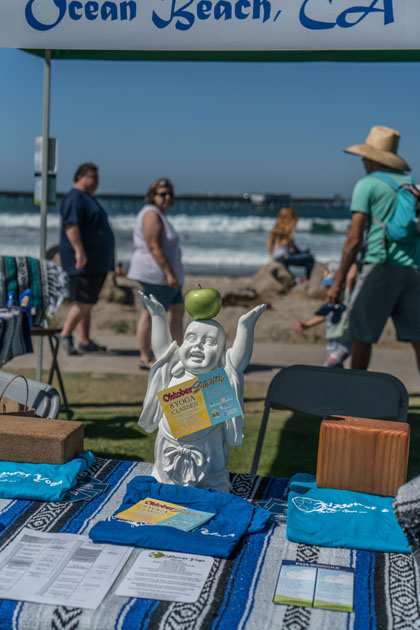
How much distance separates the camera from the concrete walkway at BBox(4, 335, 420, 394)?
6387 mm

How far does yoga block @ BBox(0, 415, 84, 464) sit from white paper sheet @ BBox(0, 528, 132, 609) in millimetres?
425

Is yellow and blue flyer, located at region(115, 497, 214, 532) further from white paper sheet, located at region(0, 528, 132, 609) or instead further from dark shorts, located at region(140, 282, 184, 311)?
dark shorts, located at region(140, 282, 184, 311)

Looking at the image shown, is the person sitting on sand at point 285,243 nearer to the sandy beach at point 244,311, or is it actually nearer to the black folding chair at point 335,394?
the sandy beach at point 244,311

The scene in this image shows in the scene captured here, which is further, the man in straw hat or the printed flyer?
the man in straw hat

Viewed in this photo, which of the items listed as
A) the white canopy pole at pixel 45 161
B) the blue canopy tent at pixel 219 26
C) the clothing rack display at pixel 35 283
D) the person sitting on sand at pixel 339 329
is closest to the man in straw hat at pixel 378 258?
the person sitting on sand at pixel 339 329

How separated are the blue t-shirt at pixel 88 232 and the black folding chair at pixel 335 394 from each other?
11.7 feet

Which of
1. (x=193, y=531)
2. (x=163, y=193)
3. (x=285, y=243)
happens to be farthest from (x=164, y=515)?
(x=285, y=243)

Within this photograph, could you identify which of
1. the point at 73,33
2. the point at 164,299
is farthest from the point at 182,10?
the point at 164,299

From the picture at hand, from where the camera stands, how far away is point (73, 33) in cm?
354

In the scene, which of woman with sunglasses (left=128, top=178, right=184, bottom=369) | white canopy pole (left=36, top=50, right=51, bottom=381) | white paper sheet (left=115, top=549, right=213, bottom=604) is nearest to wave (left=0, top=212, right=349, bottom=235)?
woman with sunglasses (left=128, top=178, right=184, bottom=369)

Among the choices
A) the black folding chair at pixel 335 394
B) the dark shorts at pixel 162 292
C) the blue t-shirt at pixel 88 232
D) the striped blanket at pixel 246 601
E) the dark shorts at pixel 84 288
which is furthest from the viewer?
the dark shorts at pixel 84 288

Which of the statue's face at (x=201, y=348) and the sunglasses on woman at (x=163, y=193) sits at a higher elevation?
the sunglasses on woman at (x=163, y=193)

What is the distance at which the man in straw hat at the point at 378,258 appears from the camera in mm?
4562

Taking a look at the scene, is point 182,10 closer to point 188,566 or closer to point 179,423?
point 179,423
